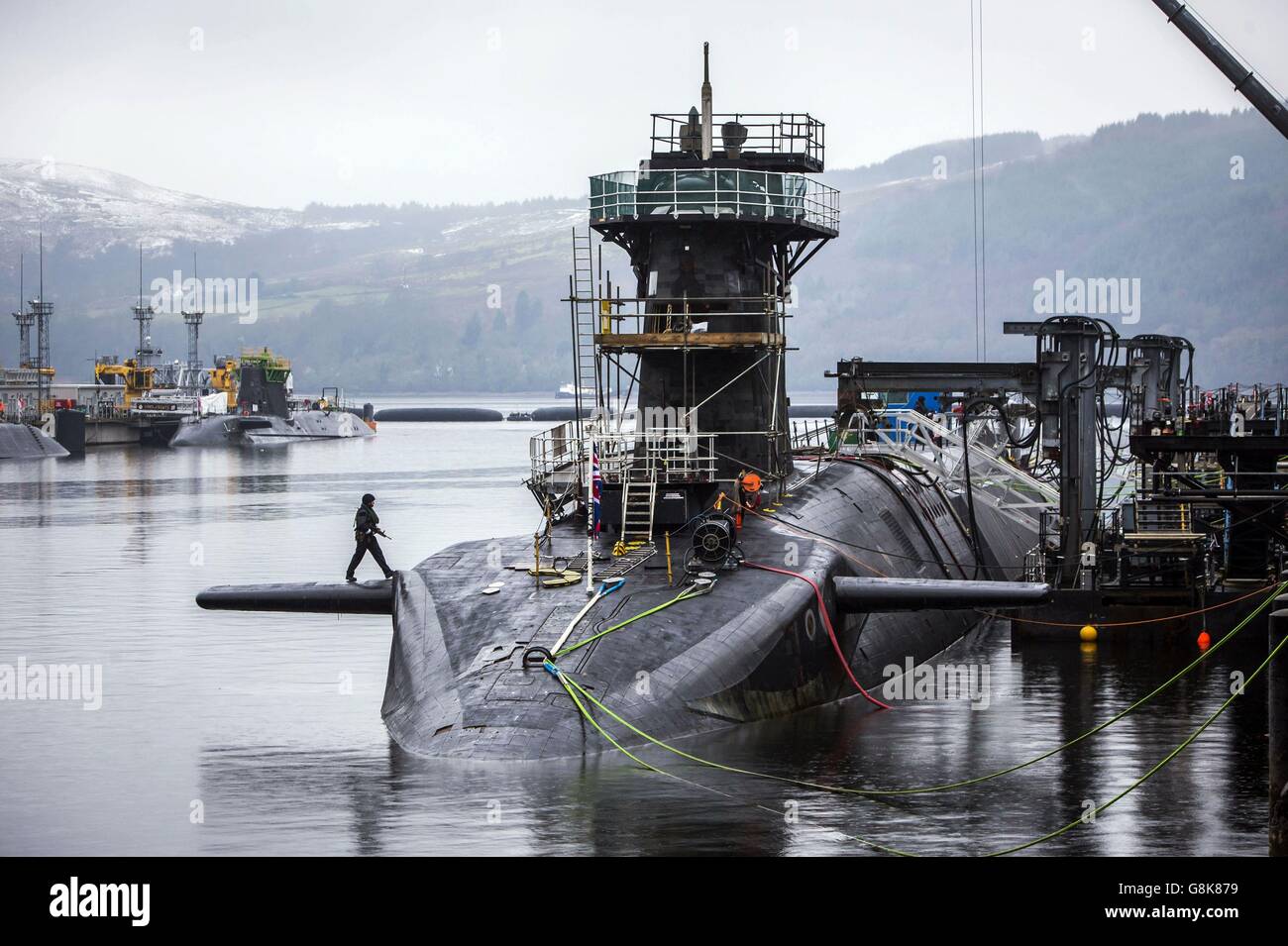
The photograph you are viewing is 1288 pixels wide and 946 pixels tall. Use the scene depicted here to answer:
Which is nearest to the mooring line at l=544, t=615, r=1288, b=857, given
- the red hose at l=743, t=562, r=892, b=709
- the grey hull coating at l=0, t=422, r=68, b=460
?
the red hose at l=743, t=562, r=892, b=709

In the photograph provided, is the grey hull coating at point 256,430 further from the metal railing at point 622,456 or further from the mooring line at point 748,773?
the mooring line at point 748,773

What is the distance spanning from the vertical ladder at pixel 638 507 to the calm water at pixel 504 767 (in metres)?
4.72

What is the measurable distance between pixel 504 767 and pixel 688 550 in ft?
27.5

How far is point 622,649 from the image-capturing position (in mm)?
25969

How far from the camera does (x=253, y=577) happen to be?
184 ft

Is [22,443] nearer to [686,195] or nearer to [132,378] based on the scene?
[132,378]

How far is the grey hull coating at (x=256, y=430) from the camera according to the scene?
16925cm

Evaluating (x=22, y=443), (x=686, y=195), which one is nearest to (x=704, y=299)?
(x=686, y=195)

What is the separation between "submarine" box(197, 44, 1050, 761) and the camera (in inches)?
1011

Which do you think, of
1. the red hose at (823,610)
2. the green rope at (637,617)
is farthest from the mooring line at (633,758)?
the red hose at (823,610)

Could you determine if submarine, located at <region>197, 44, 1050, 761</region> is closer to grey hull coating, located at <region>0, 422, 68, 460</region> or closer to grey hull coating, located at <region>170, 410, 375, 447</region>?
grey hull coating, located at <region>0, 422, 68, 460</region>
